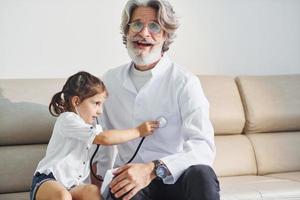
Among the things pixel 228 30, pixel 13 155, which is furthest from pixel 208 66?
pixel 13 155

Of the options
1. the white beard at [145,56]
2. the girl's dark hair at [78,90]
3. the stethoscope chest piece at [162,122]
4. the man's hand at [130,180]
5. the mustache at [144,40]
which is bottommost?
the man's hand at [130,180]

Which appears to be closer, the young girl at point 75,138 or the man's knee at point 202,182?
the man's knee at point 202,182

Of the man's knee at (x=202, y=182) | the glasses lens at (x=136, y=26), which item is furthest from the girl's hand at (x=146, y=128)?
the glasses lens at (x=136, y=26)

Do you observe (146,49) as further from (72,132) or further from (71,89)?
(72,132)

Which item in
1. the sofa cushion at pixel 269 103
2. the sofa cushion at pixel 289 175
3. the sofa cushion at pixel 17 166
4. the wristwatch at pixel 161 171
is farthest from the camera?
the sofa cushion at pixel 269 103

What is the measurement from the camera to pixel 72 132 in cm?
149

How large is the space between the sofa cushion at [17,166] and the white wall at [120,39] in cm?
45

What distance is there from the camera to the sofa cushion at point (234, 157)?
2.13m

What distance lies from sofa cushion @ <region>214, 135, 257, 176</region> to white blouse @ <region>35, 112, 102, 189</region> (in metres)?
0.81

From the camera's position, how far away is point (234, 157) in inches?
85.0

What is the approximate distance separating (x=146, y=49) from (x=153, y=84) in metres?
0.14

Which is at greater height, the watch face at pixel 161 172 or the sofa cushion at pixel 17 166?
the watch face at pixel 161 172

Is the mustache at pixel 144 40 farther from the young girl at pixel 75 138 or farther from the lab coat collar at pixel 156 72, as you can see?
the young girl at pixel 75 138

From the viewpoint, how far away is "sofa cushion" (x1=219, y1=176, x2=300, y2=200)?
1.67 metres
